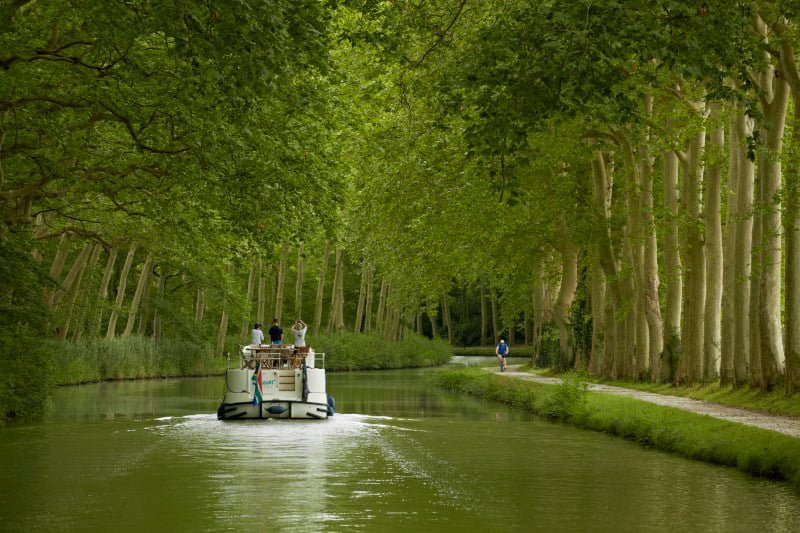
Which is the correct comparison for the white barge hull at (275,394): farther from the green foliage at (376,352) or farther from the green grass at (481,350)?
the green grass at (481,350)

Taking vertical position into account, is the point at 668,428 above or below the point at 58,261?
below

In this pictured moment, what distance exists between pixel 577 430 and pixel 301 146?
9.27 meters

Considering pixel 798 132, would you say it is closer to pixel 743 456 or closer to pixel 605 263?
pixel 743 456

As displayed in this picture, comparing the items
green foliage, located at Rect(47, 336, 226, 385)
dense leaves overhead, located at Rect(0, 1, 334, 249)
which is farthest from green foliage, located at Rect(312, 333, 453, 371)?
dense leaves overhead, located at Rect(0, 1, 334, 249)

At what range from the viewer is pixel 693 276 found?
31.2 metres

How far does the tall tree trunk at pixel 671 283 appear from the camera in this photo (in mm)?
32375

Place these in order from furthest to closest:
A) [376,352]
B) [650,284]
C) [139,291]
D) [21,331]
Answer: [376,352], [139,291], [650,284], [21,331]

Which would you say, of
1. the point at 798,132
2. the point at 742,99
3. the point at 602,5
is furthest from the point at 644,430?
the point at 602,5

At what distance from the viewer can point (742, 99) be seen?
44.9ft

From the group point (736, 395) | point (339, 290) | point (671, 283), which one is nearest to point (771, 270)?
point (736, 395)

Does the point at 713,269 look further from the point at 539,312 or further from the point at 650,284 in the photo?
the point at 539,312

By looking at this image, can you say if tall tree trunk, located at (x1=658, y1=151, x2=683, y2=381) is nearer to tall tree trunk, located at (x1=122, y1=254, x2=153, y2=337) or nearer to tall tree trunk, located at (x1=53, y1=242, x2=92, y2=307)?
tall tree trunk, located at (x1=53, y1=242, x2=92, y2=307)

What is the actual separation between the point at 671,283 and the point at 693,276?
2.08 metres

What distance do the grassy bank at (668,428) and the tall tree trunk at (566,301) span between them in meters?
9.13
